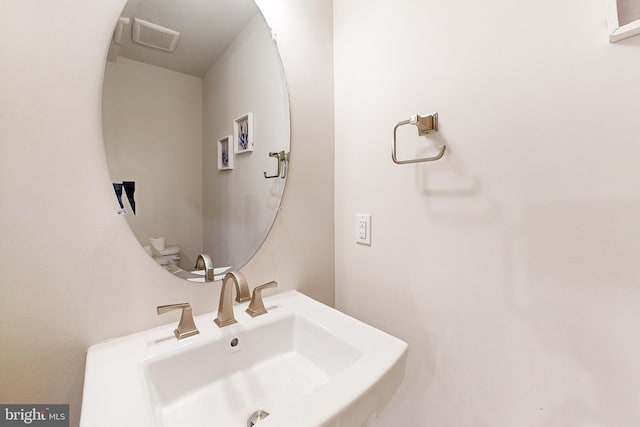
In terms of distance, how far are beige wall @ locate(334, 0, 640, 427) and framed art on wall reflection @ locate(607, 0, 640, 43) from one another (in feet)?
0.06

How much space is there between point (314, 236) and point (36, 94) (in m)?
0.92

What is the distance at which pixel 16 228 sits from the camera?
622 mm

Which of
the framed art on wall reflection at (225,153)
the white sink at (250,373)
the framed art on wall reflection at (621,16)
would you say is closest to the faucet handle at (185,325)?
the white sink at (250,373)

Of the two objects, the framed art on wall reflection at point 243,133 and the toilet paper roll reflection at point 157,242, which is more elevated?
the framed art on wall reflection at point 243,133

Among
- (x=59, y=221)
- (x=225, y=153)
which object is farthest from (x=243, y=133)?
(x=59, y=221)

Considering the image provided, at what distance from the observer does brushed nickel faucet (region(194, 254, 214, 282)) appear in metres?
0.88

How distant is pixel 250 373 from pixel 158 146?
2.43ft

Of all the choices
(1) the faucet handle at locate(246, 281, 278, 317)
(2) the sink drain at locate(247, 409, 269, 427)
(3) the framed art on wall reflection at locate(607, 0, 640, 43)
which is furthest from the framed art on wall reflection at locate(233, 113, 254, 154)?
(3) the framed art on wall reflection at locate(607, 0, 640, 43)

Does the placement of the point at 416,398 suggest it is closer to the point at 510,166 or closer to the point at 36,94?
the point at 510,166

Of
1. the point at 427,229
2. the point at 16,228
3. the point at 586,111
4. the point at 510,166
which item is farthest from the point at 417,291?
the point at 16,228

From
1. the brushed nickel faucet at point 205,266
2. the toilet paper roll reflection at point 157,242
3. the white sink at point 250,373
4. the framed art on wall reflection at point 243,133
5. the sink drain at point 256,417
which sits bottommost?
the sink drain at point 256,417

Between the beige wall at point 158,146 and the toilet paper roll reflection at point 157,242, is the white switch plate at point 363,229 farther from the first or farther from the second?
the toilet paper roll reflection at point 157,242

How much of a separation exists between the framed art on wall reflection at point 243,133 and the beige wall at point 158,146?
0.40 ft

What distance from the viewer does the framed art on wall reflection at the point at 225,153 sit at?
929mm
